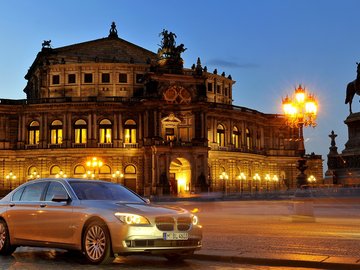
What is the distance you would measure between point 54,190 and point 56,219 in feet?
2.97

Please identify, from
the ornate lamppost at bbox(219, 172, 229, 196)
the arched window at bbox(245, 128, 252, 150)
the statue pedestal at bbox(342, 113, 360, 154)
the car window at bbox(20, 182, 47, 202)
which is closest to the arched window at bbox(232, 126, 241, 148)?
the arched window at bbox(245, 128, 252, 150)

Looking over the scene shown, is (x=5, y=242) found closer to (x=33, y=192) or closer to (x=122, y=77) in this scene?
(x=33, y=192)

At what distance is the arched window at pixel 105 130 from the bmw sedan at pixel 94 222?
7117 cm

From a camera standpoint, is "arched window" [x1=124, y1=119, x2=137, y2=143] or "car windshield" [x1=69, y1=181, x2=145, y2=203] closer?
"car windshield" [x1=69, y1=181, x2=145, y2=203]

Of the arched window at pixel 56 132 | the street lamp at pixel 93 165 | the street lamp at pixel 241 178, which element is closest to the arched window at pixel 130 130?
the street lamp at pixel 93 165

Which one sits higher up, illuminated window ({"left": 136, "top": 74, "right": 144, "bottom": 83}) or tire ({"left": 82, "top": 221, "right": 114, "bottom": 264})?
illuminated window ({"left": 136, "top": 74, "right": 144, "bottom": 83})

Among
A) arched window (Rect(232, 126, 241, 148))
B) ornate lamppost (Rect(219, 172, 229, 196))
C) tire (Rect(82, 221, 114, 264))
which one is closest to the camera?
tire (Rect(82, 221, 114, 264))

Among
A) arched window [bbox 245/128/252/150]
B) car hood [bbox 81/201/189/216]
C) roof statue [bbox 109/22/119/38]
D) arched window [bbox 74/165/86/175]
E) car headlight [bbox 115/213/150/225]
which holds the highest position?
roof statue [bbox 109/22/119/38]

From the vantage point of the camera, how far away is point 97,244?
12117 millimetres

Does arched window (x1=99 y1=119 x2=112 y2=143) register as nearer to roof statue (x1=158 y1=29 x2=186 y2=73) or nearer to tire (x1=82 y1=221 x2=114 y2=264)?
roof statue (x1=158 y1=29 x2=186 y2=73)

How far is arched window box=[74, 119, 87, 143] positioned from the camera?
85125 mm

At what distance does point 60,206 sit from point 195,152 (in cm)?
→ 6905

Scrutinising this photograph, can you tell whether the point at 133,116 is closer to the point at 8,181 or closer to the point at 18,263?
the point at 8,181

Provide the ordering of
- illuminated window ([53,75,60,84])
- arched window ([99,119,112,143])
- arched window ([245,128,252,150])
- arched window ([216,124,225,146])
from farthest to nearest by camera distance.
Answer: arched window ([245,128,252,150]) → illuminated window ([53,75,60,84]) → arched window ([216,124,225,146]) → arched window ([99,119,112,143])
